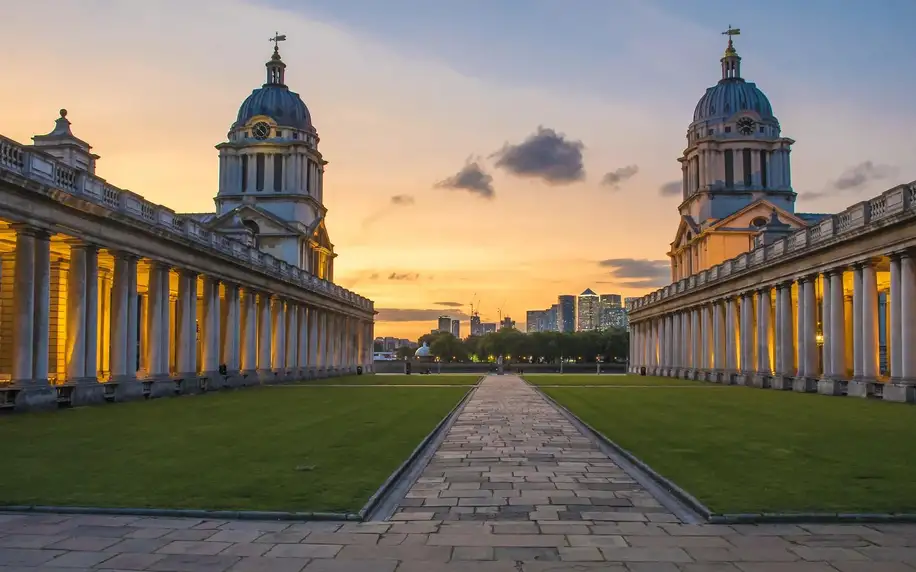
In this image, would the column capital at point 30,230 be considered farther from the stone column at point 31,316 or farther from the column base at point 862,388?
the column base at point 862,388

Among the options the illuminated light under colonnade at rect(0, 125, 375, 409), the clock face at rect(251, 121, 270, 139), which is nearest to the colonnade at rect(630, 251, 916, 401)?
the illuminated light under colonnade at rect(0, 125, 375, 409)

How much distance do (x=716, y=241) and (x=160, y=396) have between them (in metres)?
74.7

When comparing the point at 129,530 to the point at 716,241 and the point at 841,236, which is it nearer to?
the point at 841,236

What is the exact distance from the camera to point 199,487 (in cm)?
1395

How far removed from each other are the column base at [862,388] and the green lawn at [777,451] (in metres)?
7.39

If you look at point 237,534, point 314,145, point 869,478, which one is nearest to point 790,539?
point 869,478

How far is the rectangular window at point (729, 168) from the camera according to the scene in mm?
108062

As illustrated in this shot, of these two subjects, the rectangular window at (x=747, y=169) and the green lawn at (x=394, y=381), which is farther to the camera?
the rectangular window at (x=747, y=169)

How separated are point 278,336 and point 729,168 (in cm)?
6540

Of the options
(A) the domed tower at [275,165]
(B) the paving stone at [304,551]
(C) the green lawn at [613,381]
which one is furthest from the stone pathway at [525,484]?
(A) the domed tower at [275,165]

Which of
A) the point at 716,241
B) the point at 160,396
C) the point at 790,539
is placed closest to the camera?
the point at 790,539

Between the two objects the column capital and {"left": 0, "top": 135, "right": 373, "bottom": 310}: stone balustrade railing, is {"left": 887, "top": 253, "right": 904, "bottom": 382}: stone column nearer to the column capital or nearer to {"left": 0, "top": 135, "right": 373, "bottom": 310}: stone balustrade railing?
{"left": 0, "top": 135, "right": 373, "bottom": 310}: stone balustrade railing

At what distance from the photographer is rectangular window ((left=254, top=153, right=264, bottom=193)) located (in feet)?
349

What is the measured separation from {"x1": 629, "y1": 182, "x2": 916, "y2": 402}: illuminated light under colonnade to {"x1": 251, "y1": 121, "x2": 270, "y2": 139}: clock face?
178 feet
